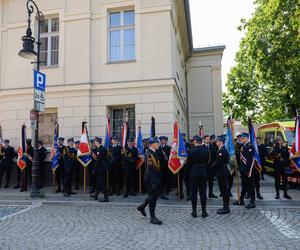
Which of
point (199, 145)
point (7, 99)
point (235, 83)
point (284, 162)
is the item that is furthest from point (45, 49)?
point (235, 83)

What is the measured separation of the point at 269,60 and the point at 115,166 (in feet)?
51.9

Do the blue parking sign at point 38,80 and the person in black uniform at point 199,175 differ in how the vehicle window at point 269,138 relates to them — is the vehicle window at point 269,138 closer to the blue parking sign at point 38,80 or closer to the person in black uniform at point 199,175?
the person in black uniform at point 199,175

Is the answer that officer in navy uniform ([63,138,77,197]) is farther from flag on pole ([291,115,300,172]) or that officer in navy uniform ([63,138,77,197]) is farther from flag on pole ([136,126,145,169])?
flag on pole ([291,115,300,172])

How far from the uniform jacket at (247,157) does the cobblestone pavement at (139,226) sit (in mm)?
1069

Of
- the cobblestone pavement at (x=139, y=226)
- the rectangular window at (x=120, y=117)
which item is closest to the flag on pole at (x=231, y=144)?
the cobblestone pavement at (x=139, y=226)

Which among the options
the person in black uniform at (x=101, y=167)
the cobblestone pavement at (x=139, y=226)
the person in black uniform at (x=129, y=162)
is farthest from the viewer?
the person in black uniform at (x=129, y=162)

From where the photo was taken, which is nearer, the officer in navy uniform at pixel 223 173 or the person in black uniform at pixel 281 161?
the officer in navy uniform at pixel 223 173

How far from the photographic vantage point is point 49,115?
539 inches

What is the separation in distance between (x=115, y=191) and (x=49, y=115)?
511 cm

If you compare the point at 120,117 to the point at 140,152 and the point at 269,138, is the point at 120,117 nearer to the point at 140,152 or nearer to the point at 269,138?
the point at 140,152

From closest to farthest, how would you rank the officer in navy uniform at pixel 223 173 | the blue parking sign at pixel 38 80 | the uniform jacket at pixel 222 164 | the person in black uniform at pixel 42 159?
1. the officer in navy uniform at pixel 223 173
2. the uniform jacket at pixel 222 164
3. the blue parking sign at pixel 38 80
4. the person in black uniform at pixel 42 159

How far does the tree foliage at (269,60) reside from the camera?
1855cm

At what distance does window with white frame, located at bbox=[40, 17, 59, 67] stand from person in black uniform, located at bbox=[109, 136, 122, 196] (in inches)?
225

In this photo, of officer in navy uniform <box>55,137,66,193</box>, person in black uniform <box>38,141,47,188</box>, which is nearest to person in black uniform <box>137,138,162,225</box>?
officer in navy uniform <box>55,137,66,193</box>
